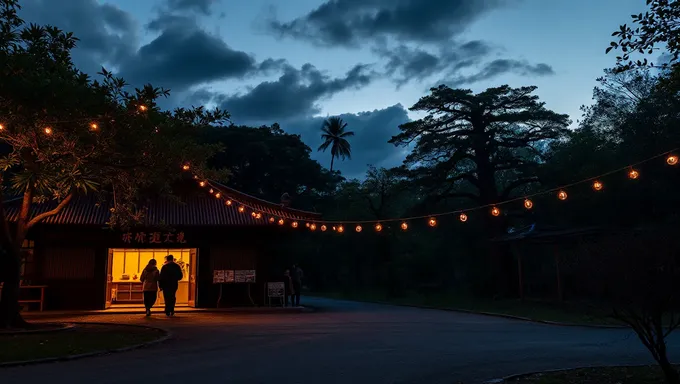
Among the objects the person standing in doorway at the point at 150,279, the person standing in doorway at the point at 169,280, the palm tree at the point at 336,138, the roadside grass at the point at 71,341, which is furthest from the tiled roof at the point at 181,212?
the palm tree at the point at 336,138

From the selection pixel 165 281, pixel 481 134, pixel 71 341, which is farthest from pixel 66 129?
pixel 481 134

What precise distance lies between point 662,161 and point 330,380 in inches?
785

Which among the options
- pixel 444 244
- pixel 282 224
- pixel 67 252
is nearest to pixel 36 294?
pixel 67 252

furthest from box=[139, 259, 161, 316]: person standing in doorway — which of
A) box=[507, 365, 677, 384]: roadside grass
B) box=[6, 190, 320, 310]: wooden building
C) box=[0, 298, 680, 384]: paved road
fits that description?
box=[507, 365, 677, 384]: roadside grass

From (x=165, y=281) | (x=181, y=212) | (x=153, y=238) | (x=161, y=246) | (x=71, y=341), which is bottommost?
(x=71, y=341)

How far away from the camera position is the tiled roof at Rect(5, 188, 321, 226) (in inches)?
710

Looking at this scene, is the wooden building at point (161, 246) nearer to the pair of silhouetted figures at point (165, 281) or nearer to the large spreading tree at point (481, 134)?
the pair of silhouetted figures at point (165, 281)

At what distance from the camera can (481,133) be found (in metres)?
27.5

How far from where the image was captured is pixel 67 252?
18812 millimetres

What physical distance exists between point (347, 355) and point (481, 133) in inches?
817

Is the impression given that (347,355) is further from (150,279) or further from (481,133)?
(481,133)

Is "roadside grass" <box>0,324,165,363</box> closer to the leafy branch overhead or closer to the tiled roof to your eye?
the tiled roof

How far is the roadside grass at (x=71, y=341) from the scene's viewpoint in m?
8.52

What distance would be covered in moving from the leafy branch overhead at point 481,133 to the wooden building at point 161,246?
956cm
